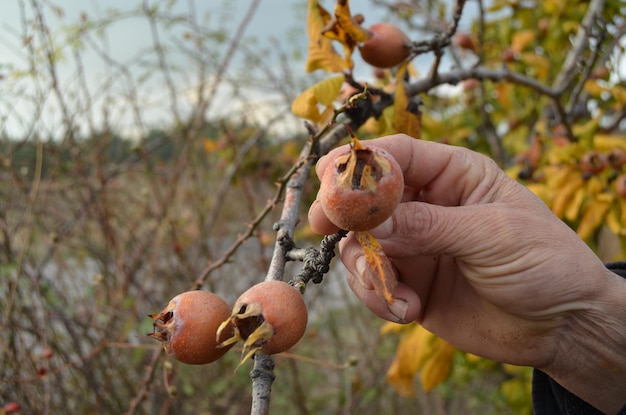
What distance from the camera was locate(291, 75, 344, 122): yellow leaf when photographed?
1143 mm

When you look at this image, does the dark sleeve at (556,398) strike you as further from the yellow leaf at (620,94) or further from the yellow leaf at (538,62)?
the yellow leaf at (538,62)

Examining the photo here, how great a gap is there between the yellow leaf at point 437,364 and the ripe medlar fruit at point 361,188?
1.41 metres

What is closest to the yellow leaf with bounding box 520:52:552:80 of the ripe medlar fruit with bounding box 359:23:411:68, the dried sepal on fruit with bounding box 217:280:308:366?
the ripe medlar fruit with bounding box 359:23:411:68

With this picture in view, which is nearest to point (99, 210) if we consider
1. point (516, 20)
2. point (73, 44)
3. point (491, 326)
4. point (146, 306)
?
point (146, 306)

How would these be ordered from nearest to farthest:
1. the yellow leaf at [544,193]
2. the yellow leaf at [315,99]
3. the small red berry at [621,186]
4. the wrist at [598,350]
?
the wrist at [598,350]
the yellow leaf at [315,99]
the small red berry at [621,186]
the yellow leaf at [544,193]

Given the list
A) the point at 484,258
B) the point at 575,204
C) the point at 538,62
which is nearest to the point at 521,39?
the point at 538,62

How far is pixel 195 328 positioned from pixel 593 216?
4.91 ft

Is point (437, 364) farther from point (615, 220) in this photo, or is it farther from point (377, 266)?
point (377, 266)

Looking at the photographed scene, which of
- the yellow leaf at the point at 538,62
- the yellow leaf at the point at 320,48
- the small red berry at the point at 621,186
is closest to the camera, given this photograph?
the yellow leaf at the point at 320,48

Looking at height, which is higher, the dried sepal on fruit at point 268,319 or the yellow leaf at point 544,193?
the dried sepal on fruit at point 268,319

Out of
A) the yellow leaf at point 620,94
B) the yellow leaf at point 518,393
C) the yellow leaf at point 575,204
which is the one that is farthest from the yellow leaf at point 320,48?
the yellow leaf at point 518,393

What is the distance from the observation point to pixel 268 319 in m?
0.71

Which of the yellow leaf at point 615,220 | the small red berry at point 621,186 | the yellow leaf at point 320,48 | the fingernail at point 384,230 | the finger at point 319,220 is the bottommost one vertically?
the yellow leaf at point 615,220

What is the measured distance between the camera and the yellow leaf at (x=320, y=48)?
4.11 feet
